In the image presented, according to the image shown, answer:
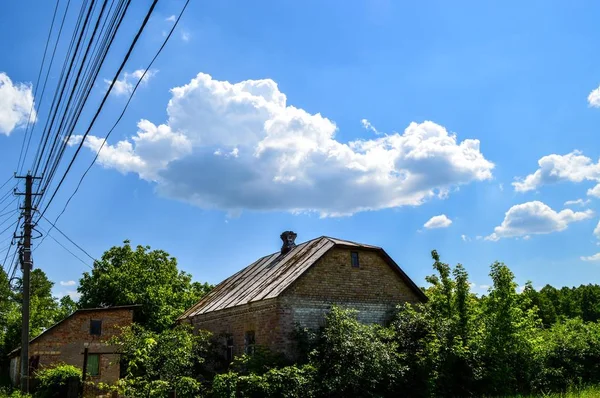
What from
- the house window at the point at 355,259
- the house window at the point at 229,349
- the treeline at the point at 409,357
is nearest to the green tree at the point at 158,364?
the treeline at the point at 409,357

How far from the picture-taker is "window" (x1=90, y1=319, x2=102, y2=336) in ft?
93.4

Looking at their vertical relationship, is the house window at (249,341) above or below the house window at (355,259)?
below

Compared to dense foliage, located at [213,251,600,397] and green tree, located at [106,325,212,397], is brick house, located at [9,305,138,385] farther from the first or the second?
dense foliage, located at [213,251,600,397]

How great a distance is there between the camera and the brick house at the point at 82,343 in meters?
27.0

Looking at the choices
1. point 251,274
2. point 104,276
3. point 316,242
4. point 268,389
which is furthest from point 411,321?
point 104,276

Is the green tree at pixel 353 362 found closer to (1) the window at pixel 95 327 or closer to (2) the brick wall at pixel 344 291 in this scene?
(2) the brick wall at pixel 344 291

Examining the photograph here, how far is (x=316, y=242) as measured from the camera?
2555 cm

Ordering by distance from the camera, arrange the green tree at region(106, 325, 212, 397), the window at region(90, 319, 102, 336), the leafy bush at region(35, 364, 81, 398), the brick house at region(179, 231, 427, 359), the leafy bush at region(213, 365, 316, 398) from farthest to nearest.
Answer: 1. the window at region(90, 319, 102, 336)
2. the leafy bush at region(35, 364, 81, 398)
3. the brick house at region(179, 231, 427, 359)
4. the leafy bush at region(213, 365, 316, 398)
5. the green tree at region(106, 325, 212, 397)

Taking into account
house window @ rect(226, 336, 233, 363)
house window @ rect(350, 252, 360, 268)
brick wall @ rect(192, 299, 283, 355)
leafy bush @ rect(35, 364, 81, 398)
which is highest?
house window @ rect(350, 252, 360, 268)

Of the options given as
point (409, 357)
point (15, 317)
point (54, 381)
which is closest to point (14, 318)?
point (15, 317)

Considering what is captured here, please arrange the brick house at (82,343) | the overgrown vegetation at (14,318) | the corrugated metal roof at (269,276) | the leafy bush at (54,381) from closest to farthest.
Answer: the leafy bush at (54,381) → the corrugated metal roof at (269,276) → the brick house at (82,343) → the overgrown vegetation at (14,318)

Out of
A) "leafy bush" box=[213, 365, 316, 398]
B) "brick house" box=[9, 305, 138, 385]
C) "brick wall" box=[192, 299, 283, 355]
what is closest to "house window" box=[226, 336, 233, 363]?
"brick wall" box=[192, 299, 283, 355]

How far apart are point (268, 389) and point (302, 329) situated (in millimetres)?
4847

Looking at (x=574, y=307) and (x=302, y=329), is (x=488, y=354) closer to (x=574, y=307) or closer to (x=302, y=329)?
(x=302, y=329)
